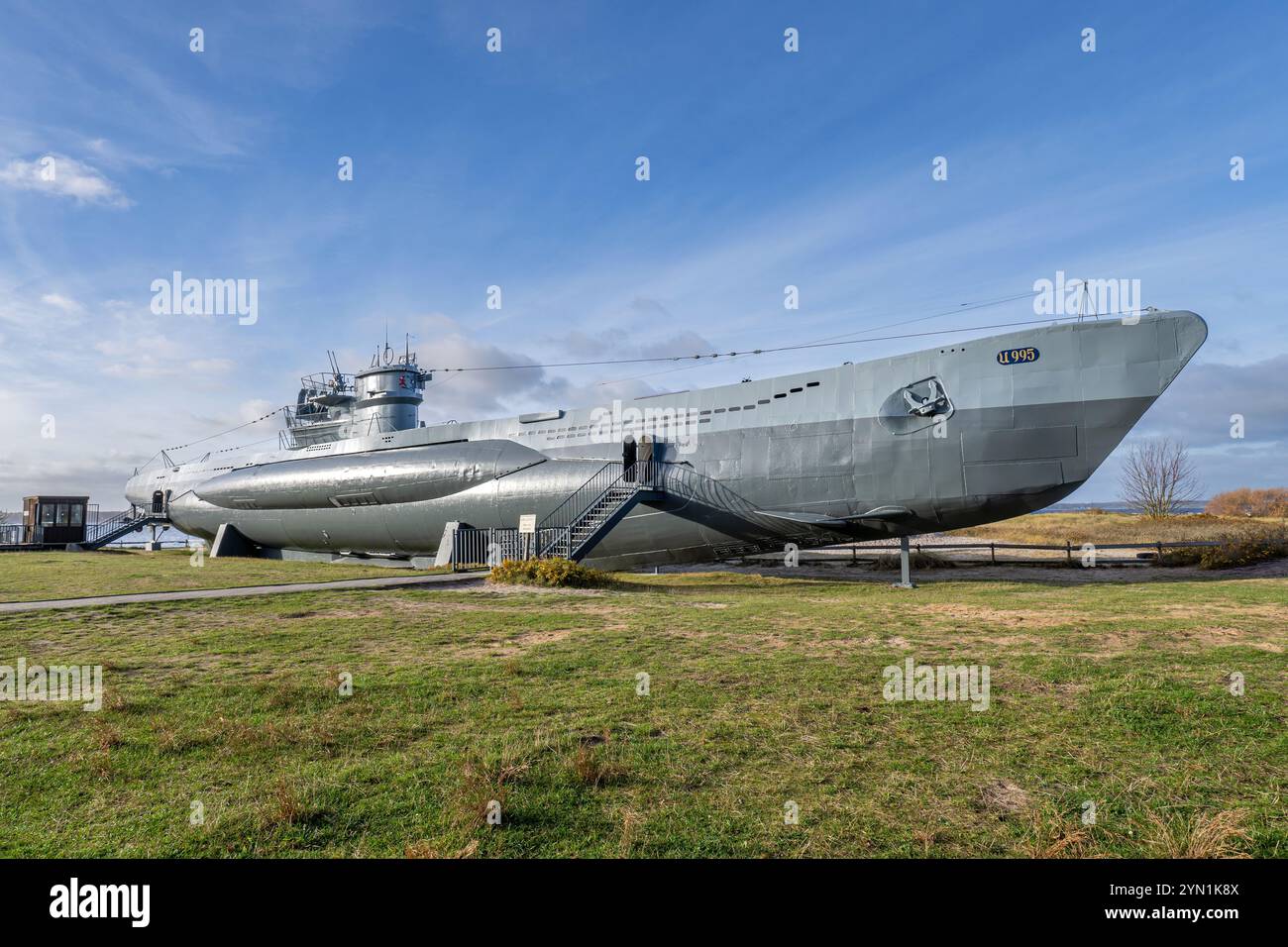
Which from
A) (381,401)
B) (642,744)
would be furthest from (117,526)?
(642,744)

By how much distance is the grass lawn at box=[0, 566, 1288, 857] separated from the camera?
4586 millimetres

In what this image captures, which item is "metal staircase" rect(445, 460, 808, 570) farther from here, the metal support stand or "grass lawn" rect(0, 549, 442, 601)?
the metal support stand

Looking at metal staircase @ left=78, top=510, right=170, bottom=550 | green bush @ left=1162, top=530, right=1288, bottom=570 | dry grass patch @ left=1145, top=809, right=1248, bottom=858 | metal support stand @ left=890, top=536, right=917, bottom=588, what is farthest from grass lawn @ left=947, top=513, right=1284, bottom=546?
metal staircase @ left=78, top=510, right=170, bottom=550

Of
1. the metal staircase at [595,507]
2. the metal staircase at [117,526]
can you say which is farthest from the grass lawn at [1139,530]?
the metal staircase at [117,526]

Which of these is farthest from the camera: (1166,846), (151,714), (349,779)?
(151,714)

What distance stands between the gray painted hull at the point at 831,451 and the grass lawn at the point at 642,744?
6173mm

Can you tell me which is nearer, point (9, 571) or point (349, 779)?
point (349, 779)

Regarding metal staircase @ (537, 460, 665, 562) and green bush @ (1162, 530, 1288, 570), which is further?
green bush @ (1162, 530, 1288, 570)

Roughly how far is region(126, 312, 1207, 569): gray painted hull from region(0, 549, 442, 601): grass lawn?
5064 millimetres

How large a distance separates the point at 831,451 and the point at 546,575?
26.9ft

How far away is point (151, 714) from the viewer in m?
6.89
